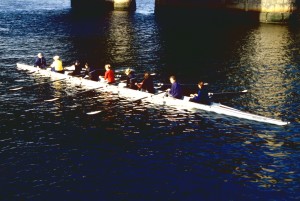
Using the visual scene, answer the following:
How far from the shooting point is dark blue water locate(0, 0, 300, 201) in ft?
72.8

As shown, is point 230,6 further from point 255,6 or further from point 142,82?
point 142,82

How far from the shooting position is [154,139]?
28.7 meters

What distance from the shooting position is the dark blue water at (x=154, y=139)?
22.2 m

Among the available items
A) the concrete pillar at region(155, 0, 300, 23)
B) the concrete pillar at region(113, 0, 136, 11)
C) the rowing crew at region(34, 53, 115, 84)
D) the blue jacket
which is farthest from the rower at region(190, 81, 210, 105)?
the concrete pillar at region(113, 0, 136, 11)

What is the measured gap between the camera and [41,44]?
229ft

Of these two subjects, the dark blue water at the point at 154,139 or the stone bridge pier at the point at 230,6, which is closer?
the dark blue water at the point at 154,139

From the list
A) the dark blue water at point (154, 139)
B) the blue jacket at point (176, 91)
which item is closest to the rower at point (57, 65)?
the dark blue water at point (154, 139)

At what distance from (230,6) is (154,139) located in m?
91.7

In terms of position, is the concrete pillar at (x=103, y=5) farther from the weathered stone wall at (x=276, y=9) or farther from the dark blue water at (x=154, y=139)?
the dark blue water at (x=154, y=139)

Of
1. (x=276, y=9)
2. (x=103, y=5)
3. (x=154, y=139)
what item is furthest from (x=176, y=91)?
(x=103, y=5)

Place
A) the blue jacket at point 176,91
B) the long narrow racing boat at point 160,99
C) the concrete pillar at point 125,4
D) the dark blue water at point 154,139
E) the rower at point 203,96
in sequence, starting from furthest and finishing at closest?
the concrete pillar at point 125,4 < the blue jacket at point 176,91 < the rower at point 203,96 < the long narrow racing boat at point 160,99 < the dark blue water at point 154,139

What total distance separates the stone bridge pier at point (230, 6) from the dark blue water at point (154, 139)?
40336 mm

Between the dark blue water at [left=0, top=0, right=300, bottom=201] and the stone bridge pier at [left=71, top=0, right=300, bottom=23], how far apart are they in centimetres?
4034

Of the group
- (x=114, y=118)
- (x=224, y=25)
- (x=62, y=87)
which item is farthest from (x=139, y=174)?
(x=224, y=25)
